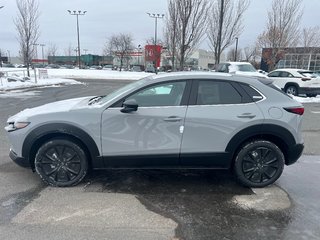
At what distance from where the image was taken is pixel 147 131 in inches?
160

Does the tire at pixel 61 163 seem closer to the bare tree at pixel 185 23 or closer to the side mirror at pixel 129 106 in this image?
the side mirror at pixel 129 106

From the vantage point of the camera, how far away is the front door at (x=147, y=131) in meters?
4.04

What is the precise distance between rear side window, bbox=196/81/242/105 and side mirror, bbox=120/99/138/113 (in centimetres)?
86

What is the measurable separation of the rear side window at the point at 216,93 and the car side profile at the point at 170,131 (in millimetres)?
14

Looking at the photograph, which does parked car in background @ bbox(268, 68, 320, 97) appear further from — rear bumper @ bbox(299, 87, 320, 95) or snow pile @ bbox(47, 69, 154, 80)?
snow pile @ bbox(47, 69, 154, 80)

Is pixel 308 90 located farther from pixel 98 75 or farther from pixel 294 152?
pixel 98 75

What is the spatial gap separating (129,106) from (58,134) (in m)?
1.07

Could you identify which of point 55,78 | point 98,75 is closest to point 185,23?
point 55,78

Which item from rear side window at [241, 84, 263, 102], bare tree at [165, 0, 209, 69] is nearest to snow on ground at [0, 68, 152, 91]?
bare tree at [165, 0, 209, 69]

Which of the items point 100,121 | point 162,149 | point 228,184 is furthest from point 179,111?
point 228,184

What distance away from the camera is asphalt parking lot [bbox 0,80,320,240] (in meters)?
3.13

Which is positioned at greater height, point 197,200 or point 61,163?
point 61,163

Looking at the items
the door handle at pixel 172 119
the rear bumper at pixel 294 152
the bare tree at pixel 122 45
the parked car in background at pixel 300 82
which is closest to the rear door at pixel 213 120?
the door handle at pixel 172 119

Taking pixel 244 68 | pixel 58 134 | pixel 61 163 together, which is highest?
pixel 244 68
